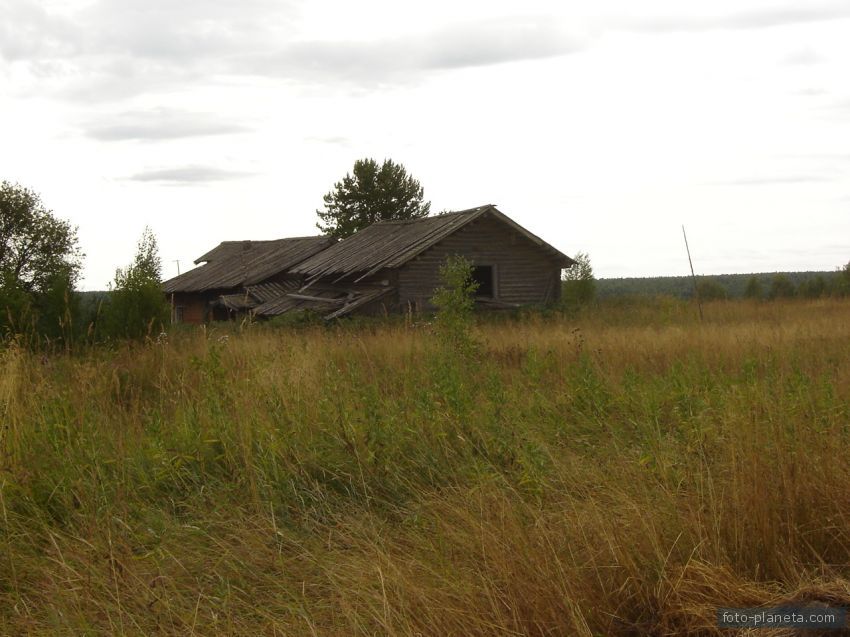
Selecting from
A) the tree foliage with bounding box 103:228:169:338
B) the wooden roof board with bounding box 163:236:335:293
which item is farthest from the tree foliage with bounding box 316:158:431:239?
the tree foliage with bounding box 103:228:169:338

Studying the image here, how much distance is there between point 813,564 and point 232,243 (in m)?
41.6

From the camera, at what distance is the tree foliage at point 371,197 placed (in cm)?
5094

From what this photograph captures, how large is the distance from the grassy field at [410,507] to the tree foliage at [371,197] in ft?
146

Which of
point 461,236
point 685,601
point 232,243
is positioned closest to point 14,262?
point 232,243

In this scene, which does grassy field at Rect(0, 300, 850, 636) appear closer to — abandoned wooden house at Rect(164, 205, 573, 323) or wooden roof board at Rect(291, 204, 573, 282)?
abandoned wooden house at Rect(164, 205, 573, 323)

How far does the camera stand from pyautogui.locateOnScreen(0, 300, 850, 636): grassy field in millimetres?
3135

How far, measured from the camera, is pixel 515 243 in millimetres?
26906

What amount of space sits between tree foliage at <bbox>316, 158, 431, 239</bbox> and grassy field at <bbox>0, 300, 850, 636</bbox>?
146 ft

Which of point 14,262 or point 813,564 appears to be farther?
point 14,262

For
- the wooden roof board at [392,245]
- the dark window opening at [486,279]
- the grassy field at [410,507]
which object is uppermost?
the wooden roof board at [392,245]

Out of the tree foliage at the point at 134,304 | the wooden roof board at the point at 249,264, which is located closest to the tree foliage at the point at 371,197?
the wooden roof board at the point at 249,264

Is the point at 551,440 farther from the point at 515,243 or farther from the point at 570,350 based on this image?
the point at 515,243

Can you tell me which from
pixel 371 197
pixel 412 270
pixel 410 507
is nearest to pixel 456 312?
pixel 410 507

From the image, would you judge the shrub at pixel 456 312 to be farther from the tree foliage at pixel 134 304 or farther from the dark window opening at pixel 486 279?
the dark window opening at pixel 486 279
